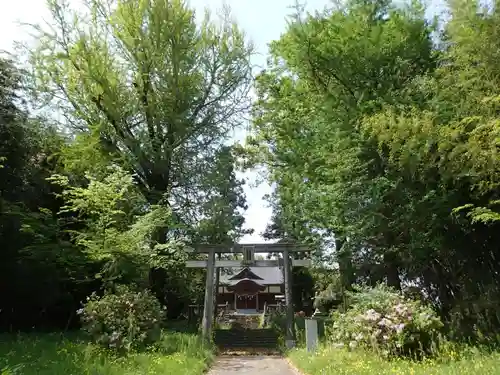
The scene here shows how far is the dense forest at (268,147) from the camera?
10.9 meters

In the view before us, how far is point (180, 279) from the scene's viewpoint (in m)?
22.1

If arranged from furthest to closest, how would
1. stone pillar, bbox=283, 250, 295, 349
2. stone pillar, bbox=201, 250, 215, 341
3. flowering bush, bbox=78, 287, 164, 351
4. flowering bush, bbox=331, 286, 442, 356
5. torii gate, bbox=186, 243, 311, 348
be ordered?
torii gate, bbox=186, 243, 311, 348 < stone pillar, bbox=201, 250, 215, 341 < stone pillar, bbox=283, 250, 295, 349 < flowering bush, bbox=78, 287, 164, 351 < flowering bush, bbox=331, 286, 442, 356

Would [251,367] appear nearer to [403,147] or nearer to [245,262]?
[245,262]

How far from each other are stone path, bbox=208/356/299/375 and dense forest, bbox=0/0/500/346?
9.91 ft

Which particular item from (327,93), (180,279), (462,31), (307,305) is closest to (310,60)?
(327,93)

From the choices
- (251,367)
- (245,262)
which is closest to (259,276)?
(245,262)

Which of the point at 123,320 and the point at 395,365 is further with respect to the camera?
the point at 123,320

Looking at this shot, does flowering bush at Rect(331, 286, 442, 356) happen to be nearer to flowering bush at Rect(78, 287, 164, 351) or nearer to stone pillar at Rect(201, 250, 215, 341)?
flowering bush at Rect(78, 287, 164, 351)

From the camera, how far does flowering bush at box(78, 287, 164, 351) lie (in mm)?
10966

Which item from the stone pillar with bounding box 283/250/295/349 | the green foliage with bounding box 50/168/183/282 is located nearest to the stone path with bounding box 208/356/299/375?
the stone pillar with bounding box 283/250/295/349

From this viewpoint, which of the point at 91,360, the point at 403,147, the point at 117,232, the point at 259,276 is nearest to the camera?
the point at 91,360

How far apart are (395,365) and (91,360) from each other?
→ 223 inches

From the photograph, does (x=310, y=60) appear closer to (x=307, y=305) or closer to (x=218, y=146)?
(x=218, y=146)

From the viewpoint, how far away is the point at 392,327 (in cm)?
894
